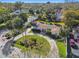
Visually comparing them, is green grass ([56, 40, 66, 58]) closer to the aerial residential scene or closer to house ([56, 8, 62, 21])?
the aerial residential scene

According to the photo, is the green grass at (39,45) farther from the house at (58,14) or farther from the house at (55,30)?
the house at (58,14)

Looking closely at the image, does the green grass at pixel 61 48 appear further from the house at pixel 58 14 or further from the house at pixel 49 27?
the house at pixel 58 14

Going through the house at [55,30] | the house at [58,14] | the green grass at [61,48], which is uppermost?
the house at [58,14]

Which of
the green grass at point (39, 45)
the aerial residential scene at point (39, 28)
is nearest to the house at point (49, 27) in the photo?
the aerial residential scene at point (39, 28)

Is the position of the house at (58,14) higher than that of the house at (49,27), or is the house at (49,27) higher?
the house at (58,14)

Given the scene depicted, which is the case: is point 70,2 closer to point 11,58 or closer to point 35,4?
point 35,4

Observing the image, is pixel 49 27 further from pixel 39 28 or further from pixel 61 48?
pixel 61 48

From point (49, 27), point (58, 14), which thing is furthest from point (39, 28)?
point (58, 14)

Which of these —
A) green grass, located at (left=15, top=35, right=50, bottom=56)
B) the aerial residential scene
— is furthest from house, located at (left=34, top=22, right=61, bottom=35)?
green grass, located at (left=15, top=35, right=50, bottom=56)
